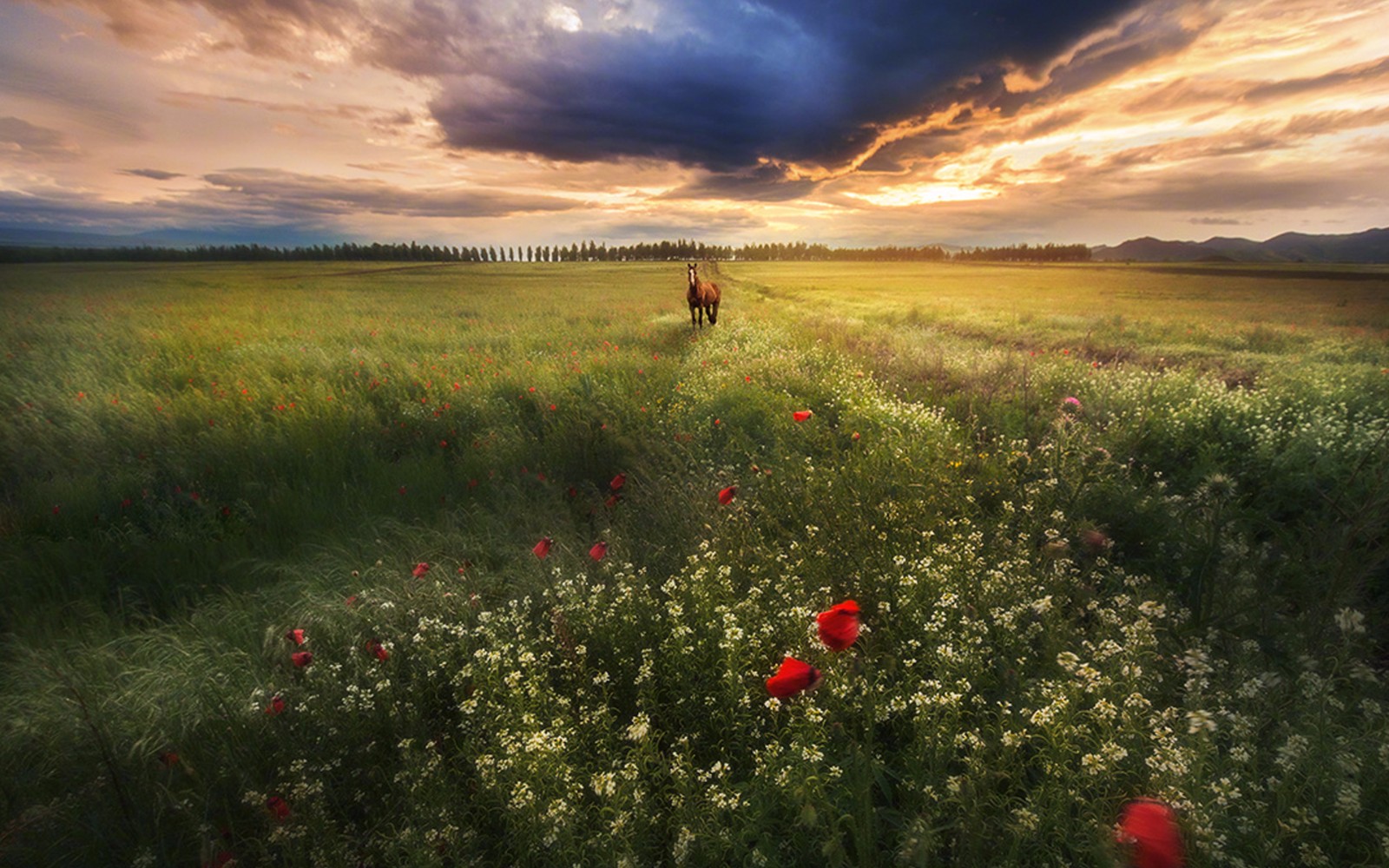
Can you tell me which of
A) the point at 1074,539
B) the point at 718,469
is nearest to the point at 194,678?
the point at 718,469

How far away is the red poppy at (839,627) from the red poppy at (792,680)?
0.42 feet

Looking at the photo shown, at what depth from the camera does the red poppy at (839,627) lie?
1947 mm

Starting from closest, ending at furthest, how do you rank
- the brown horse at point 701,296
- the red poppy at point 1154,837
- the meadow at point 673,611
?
the red poppy at point 1154,837 < the meadow at point 673,611 < the brown horse at point 701,296

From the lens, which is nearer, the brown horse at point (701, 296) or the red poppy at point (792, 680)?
the red poppy at point (792, 680)

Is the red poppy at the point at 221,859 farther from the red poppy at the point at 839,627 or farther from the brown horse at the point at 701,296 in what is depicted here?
the brown horse at the point at 701,296

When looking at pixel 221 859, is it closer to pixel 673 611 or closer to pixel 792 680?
pixel 673 611

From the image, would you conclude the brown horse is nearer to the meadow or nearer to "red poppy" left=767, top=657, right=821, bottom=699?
the meadow

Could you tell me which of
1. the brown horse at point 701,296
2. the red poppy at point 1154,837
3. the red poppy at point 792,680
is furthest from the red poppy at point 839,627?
the brown horse at point 701,296

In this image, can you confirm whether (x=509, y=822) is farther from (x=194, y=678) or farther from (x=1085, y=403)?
(x=1085, y=403)

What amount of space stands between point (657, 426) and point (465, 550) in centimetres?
286

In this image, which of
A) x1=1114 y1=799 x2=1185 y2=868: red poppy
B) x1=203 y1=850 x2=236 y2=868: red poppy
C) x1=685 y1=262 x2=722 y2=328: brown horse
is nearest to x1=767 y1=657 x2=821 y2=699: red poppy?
x1=1114 y1=799 x2=1185 y2=868: red poppy

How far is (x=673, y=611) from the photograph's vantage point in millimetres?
2775

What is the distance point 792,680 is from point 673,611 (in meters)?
1.01

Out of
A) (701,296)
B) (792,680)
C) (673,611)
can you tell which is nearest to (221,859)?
(673,611)
